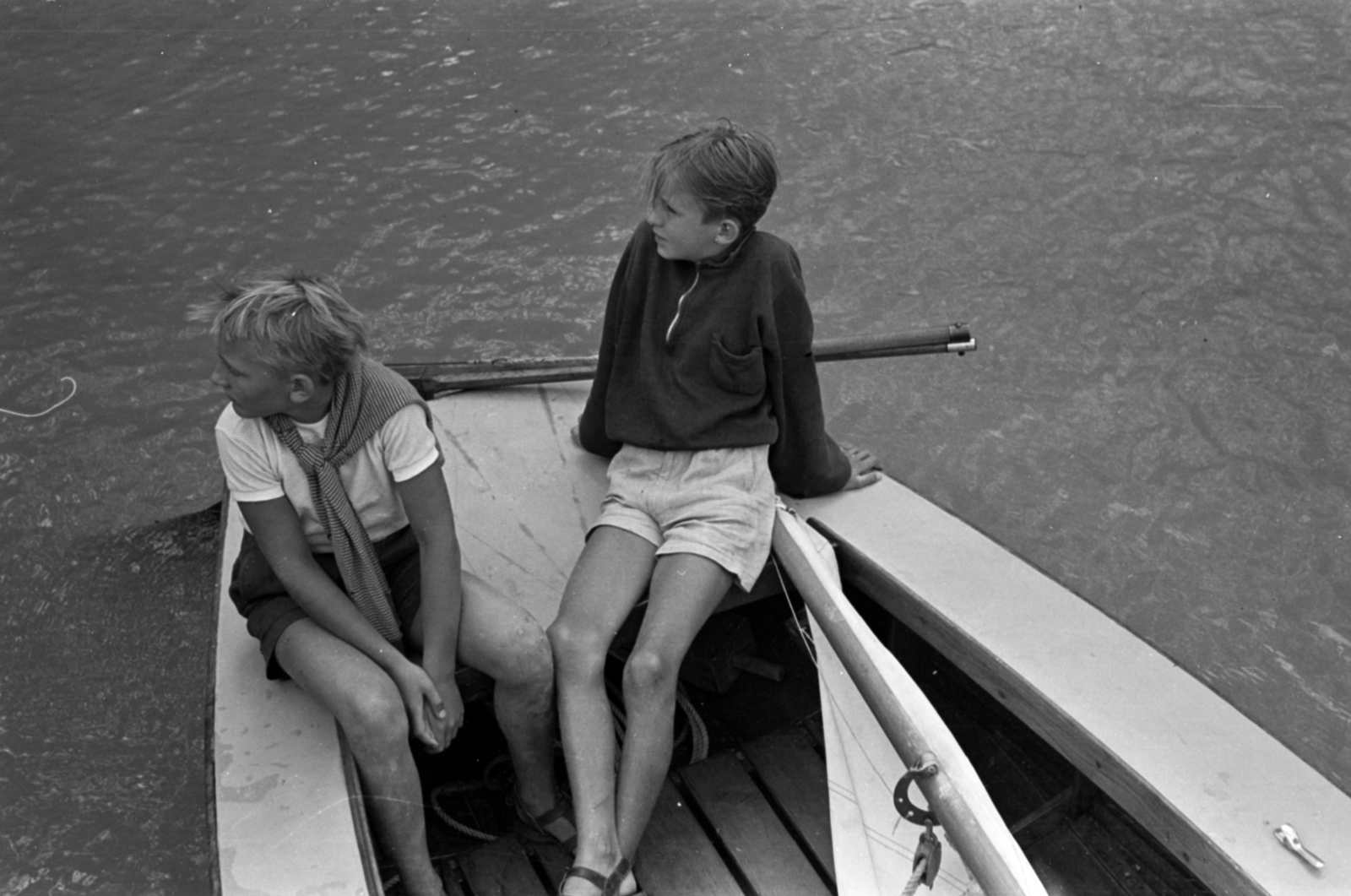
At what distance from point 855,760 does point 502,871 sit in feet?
2.21

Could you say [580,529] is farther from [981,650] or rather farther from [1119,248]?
[1119,248]

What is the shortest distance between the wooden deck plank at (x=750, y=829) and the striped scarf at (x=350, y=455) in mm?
728

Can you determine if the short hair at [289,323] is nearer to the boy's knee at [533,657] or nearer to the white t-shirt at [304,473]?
the white t-shirt at [304,473]

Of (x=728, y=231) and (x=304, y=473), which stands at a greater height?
(x=728, y=231)

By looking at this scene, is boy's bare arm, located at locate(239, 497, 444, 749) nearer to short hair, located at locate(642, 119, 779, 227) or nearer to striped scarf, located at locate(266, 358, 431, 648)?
striped scarf, located at locate(266, 358, 431, 648)

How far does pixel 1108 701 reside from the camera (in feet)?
7.02

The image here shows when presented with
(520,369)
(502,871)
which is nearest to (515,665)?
(502,871)

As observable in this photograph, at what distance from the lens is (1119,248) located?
4730 mm

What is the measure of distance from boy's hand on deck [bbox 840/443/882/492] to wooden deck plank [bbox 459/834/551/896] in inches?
38.0

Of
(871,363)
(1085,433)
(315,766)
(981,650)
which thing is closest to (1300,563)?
(1085,433)

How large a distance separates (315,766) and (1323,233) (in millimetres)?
4147

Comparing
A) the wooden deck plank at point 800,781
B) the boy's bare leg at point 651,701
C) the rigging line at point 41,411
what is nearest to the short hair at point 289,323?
Result: the boy's bare leg at point 651,701

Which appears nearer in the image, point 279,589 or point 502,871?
point 279,589

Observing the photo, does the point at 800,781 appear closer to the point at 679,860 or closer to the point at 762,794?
the point at 762,794
